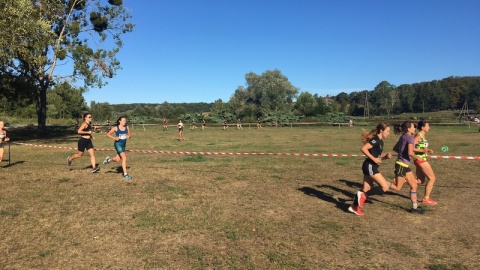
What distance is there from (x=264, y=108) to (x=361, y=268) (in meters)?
69.2

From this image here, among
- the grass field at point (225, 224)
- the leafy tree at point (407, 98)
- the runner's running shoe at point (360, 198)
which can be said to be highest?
the leafy tree at point (407, 98)

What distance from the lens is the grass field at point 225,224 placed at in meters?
4.78

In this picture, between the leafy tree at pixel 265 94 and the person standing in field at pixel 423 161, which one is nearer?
the person standing in field at pixel 423 161

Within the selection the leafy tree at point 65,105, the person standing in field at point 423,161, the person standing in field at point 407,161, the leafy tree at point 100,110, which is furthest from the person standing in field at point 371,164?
the leafy tree at point 100,110

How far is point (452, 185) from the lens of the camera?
9.70m

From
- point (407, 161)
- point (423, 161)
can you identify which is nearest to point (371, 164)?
point (407, 161)

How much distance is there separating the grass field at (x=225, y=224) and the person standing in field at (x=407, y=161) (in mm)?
374

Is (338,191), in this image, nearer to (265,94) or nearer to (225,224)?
(225,224)

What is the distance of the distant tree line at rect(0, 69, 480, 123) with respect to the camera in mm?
39906

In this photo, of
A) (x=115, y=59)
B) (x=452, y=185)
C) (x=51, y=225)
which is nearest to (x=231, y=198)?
(x=51, y=225)

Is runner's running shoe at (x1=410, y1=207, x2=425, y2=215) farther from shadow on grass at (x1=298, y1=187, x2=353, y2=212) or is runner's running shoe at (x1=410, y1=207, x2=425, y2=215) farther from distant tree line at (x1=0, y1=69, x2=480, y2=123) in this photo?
distant tree line at (x1=0, y1=69, x2=480, y2=123)

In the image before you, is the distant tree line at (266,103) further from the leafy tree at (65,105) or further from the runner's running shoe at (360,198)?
the runner's running shoe at (360,198)

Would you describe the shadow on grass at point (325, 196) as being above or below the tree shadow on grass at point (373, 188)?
below

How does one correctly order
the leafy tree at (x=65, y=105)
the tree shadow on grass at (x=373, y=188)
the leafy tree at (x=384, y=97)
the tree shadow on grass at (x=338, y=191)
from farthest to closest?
the leafy tree at (x=384, y=97) < the leafy tree at (x=65, y=105) < the tree shadow on grass at (x=373, y=188) < the tree shadow on grass at (x=338, y=191)
